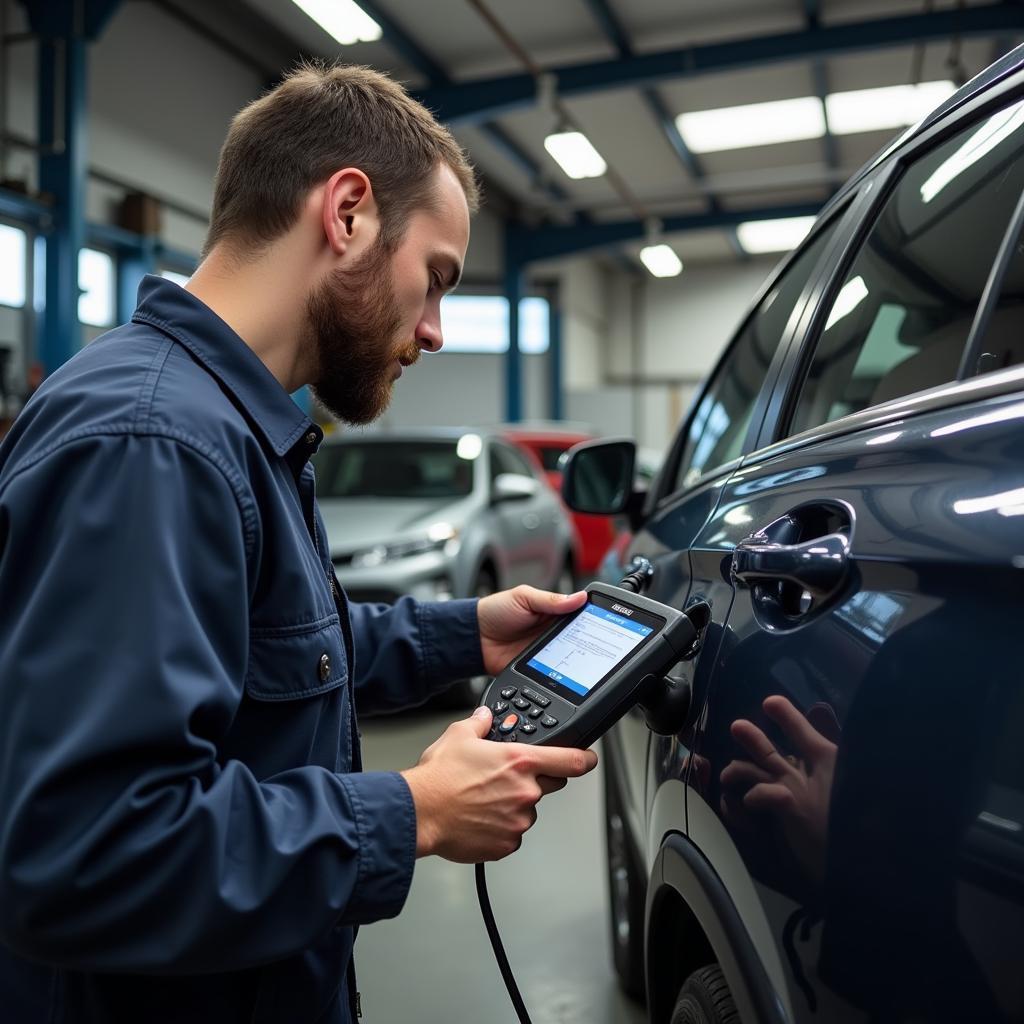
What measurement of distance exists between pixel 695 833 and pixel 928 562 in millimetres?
475

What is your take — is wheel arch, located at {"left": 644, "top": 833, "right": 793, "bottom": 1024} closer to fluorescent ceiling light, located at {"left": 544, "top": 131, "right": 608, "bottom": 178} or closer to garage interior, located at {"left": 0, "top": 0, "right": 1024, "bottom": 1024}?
garage interior, located at {"left": 0, "top": 0, "right": 1024, "bottom": 1024}

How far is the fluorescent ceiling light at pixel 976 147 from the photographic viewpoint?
93 centimetres

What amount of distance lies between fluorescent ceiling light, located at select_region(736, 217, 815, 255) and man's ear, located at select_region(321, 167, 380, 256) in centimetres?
1419

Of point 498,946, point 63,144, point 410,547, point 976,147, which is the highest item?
point 63,144

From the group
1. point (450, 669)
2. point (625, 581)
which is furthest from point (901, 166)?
point (450, 669)

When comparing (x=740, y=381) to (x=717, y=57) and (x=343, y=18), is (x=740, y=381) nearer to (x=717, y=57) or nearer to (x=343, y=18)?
(x=343, y=18)

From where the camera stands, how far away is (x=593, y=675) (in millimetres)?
1099

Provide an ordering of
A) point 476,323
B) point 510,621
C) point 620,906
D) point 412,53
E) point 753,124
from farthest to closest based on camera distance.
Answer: point 476,323
point 753,124
point 412,53
point 620,906
point 510,621

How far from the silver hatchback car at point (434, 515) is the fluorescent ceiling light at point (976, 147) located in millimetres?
3389

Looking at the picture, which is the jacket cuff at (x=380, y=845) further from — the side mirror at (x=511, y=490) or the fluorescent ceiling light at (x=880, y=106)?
the fluorescent ceiling light at (x=880, y=106)

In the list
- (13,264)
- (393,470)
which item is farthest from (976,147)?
(13,264)

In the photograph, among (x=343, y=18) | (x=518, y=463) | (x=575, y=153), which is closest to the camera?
(x=518, y=463)

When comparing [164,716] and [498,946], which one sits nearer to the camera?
[164,716]

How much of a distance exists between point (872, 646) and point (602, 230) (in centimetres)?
1386
